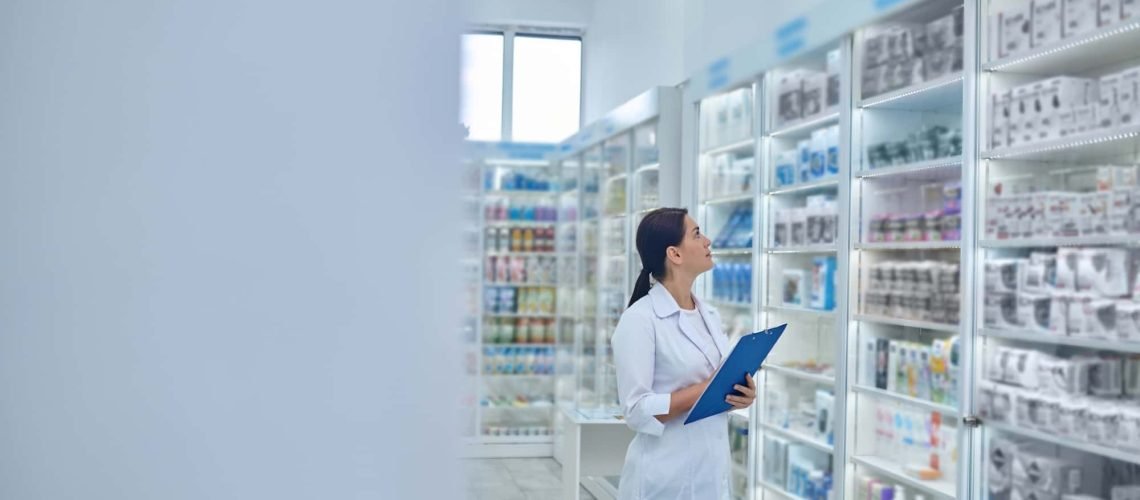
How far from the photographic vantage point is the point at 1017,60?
3725 millimetres

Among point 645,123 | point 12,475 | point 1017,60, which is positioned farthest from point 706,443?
point 645,123

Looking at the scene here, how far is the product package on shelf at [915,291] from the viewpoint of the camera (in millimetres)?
4211

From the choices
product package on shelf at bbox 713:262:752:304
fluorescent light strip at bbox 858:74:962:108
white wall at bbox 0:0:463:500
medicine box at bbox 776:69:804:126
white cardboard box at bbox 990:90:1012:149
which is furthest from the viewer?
product package on shelf at bbox 713:262:752:304

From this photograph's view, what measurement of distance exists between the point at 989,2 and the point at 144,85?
402 centimetres

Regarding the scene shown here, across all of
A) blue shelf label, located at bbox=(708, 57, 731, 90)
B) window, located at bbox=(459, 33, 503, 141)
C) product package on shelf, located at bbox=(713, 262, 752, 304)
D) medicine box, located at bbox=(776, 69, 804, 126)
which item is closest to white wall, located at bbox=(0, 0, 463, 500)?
window, located at bbox=(459, 33, 503, 141)

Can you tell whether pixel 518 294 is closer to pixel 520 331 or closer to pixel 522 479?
pixel 520 331

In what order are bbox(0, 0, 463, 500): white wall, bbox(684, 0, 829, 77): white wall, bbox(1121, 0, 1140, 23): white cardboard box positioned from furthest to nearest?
bbox(684, 0, 829, 77): white wall → bbox(1121, 0, 1140, 23): white cardboard box → bbox(0, 0, 463, 500): white wall

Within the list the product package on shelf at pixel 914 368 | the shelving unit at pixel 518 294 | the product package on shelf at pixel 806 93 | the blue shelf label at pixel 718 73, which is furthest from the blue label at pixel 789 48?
the shelving unit at pixel 518 294

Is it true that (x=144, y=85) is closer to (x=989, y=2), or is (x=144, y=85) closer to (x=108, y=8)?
(x=108, y=8)

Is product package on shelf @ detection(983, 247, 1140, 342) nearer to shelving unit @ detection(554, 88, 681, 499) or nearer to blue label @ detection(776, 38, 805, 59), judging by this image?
blue label @ detection(776, 38, 805, 59)

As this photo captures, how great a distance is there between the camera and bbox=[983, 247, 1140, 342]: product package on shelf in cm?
333

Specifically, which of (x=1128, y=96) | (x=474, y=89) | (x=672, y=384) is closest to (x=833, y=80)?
(x=1128, y=96)

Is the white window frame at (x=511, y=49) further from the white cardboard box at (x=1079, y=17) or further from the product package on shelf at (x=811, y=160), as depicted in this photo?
the white cardboard box at (x=1079, y=17)

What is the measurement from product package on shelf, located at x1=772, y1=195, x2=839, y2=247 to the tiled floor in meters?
3.11
